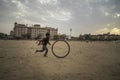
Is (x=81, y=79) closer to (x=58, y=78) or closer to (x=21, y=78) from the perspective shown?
(x=58, y=78)

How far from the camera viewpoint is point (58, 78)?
644 cm

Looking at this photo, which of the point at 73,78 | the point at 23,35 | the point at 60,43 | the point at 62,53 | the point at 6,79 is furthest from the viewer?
the point at 23,35

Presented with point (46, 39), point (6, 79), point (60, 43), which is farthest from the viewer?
point (46, 39)

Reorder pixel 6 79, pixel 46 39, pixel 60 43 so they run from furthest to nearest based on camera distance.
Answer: pixel 46 39, pixel 60 43, pixel 6 79

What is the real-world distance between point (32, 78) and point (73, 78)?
1750 mm

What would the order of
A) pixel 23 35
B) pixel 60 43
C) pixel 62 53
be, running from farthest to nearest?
1. pixel 23 35
2. pixel 62 53
3. pixel 60 43

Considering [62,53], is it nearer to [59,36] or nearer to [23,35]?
[59,36]

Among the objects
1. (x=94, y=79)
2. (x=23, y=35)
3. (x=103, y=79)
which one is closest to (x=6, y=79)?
(x=94, y=79)

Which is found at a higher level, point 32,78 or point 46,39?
point 46,39

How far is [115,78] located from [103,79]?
66 centimetres

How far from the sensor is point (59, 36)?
42.1 ft

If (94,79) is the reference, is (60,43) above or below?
above

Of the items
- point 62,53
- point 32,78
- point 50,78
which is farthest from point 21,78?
point 62,53

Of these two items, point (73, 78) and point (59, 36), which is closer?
point (73, 78)
